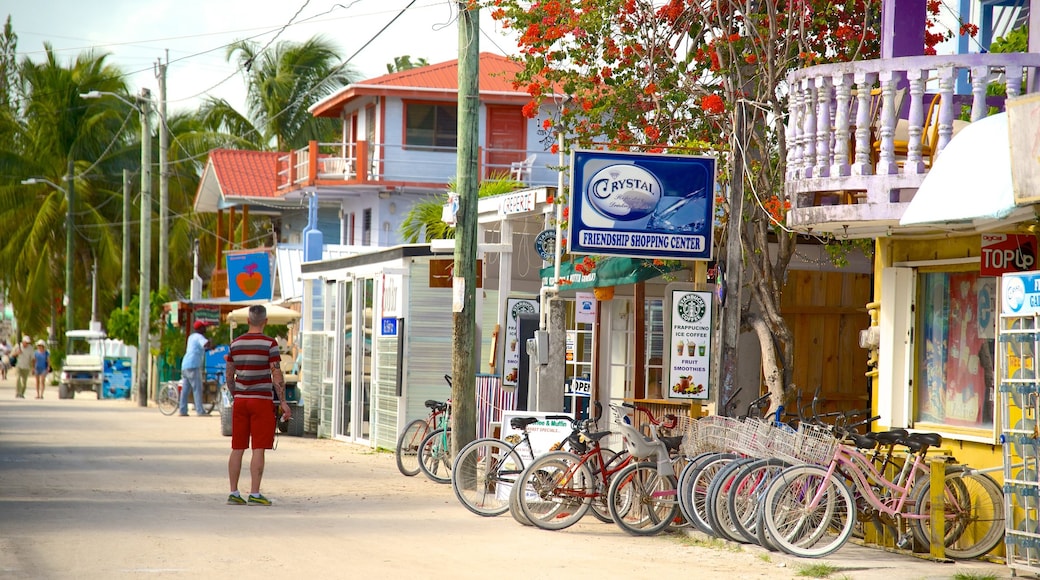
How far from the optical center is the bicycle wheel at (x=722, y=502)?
11164 mm

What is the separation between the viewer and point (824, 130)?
36.9ft

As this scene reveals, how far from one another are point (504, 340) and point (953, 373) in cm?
713

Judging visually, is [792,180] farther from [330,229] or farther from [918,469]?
[330,229]

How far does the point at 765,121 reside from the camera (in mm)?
14195

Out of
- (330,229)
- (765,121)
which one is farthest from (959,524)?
(330,229)

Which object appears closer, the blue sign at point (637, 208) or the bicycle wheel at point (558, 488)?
the bicycle wheel at point (558, 488)

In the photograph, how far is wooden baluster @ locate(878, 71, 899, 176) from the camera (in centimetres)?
1073

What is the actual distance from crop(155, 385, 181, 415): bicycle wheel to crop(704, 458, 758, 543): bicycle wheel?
74.5 feet

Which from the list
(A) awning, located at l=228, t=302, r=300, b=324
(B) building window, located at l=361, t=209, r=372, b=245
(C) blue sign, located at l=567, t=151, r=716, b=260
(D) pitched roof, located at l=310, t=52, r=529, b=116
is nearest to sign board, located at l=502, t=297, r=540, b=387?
(C) blue sign, located at l=567, t=151, r=716, b=260

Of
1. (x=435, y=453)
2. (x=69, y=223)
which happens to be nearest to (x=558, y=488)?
(x=435, y=453)

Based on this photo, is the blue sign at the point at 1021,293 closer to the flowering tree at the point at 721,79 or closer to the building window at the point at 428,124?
the flowering tree at the point at 721,79

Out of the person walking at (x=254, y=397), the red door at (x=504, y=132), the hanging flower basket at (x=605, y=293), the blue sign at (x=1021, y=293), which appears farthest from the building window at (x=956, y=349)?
the red door at (x=504, y=132)

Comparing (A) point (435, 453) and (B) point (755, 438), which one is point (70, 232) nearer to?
(A) point (435, 453)

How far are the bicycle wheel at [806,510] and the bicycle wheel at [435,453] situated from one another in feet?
21.1
